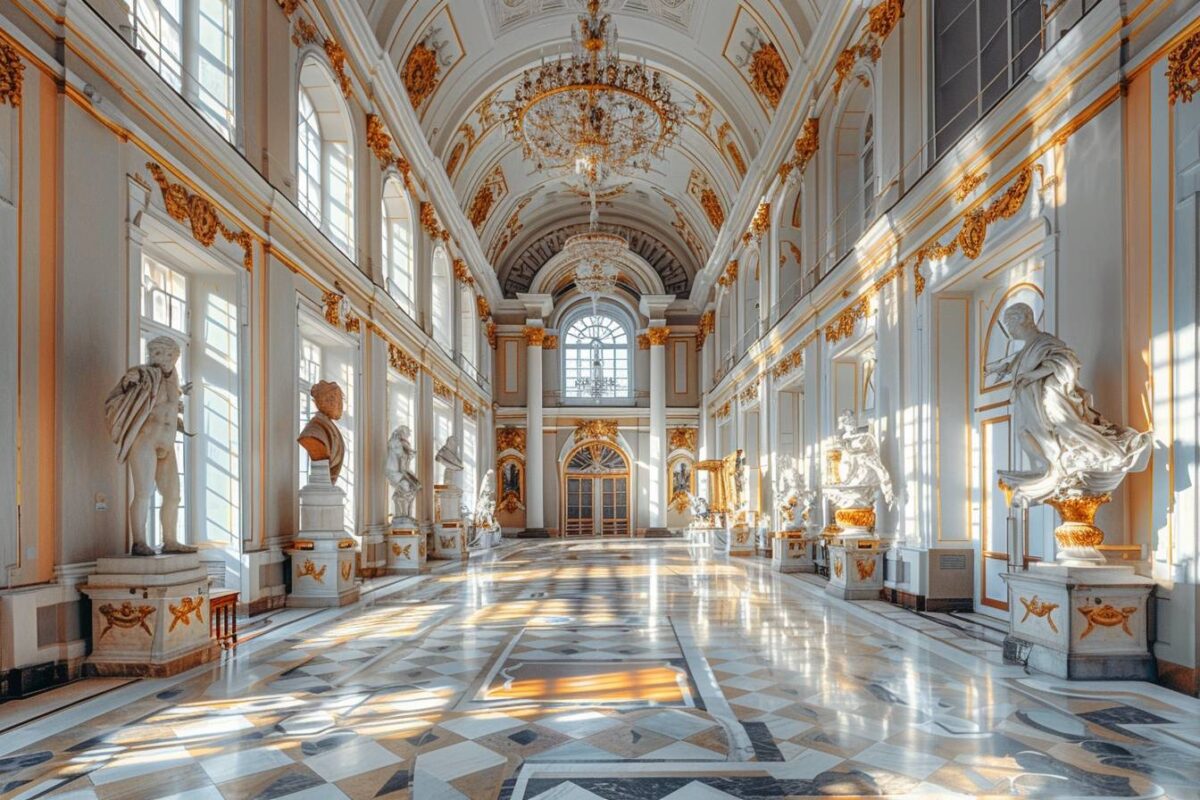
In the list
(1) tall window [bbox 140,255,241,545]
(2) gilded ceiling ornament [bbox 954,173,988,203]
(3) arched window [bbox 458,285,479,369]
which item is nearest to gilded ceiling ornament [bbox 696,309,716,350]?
(3) arched window [bbox 458,285,479,369]

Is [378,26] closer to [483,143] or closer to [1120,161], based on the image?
[483,143]

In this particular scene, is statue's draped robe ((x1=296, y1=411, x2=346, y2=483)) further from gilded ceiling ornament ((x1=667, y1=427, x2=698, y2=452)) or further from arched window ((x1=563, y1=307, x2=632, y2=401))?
gilded ceiling ornament ((x1=667, y1=427, x2=698, y2=452))

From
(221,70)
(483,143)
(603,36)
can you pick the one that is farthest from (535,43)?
(221,70)

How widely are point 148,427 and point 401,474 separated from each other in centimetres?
731

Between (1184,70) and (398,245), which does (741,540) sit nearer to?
(398,245)

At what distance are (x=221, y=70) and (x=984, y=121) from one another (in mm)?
7029

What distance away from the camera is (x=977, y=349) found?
8188mm

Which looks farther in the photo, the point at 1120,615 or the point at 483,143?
the point at 483,143

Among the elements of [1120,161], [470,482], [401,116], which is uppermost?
[401,116]

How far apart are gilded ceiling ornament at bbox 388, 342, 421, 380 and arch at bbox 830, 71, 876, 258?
24.0 ft

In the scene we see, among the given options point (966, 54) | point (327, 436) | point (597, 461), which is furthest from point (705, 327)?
point (327, 436)

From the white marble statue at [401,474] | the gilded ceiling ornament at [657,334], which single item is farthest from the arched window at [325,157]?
the gilded ceiling ornament at [657,334]

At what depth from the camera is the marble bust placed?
8.94 metres

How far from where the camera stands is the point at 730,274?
20797 millimetres
